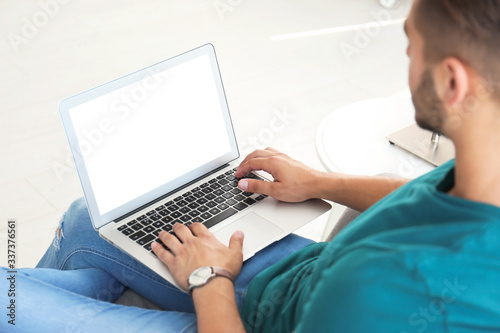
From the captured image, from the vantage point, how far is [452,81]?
777 millimetres

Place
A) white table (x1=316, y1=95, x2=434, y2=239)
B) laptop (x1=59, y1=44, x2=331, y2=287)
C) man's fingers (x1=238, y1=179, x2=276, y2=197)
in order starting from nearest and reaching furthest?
Answer: 1. laptop (x1=59, y1=44, x2=331, y2=287)
2. man's fingers (x1=238, y1=179, x2=276, y2=197)
3. white table (x1=316, y1=95, x2=434, y2=239)

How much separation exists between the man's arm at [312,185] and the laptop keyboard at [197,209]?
0.04 meters

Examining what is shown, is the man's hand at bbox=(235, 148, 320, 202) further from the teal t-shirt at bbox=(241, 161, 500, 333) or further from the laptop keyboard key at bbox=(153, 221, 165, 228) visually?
the teal t-shirt at bbox=(241, 161, 500, 333)

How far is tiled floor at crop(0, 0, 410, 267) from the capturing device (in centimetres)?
239

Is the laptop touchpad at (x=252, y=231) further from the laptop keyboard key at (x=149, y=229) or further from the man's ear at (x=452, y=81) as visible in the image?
the man's ear at (x=452, y=81)

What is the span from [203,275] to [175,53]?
241 cm

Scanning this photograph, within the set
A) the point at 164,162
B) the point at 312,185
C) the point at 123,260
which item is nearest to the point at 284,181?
the point at 312,185

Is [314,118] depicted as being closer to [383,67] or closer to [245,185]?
[383,67]

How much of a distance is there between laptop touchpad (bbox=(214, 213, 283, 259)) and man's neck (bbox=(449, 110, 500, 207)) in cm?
52

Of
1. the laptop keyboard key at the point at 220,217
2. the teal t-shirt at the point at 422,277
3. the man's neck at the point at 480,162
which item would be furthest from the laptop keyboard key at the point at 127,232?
the man's neck at the point at 480,162

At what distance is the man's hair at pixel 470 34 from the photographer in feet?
2.41

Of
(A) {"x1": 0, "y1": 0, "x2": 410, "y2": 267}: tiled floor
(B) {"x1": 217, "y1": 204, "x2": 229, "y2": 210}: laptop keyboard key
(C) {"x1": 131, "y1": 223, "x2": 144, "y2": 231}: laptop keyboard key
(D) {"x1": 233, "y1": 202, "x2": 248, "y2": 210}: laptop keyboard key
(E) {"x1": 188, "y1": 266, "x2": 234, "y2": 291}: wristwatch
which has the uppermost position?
(C) {"x1": 131, "y1": 223, "x2": 144, "y2": 231}: laptop keyboard key

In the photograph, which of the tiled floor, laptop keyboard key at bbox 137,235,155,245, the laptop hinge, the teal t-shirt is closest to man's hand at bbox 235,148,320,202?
the laptop hinge

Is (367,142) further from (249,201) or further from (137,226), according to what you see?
(137,226)
